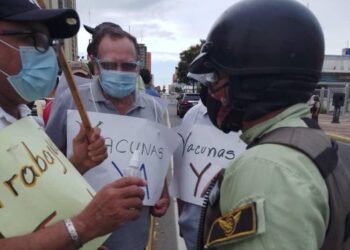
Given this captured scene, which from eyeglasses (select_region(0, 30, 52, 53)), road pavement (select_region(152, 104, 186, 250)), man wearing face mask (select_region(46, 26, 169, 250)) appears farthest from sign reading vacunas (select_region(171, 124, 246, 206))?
road pavement (select_region(152, 104, 186, 250))

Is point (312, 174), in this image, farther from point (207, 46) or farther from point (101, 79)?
point (101, 79)

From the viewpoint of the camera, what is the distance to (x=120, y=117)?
2.37m

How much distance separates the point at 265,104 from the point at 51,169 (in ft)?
2.76

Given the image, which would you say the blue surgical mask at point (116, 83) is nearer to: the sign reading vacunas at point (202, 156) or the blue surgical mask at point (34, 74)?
the sign reading vacunas at point (202, 156)

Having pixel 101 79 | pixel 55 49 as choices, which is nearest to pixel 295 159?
pixel 55 49

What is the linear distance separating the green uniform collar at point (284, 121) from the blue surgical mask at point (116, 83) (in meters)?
1.34

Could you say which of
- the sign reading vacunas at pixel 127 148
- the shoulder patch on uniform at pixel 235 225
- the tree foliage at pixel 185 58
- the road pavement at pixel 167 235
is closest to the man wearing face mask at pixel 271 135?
the shoulder patch on uniform at pixel 235 225

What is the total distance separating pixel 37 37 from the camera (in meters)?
1.68

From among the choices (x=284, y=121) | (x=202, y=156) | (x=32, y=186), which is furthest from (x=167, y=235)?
(x=284, y=121)

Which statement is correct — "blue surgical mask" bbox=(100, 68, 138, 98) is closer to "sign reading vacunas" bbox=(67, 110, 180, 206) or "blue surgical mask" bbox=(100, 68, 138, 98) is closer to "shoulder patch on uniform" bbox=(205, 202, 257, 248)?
"sign reading vacunas" bbox=(67, 110, 180, 206)

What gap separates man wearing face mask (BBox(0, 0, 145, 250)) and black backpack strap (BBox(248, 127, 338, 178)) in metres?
0.57

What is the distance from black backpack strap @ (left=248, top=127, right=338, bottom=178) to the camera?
1118 mm

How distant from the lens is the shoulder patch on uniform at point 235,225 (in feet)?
3.37

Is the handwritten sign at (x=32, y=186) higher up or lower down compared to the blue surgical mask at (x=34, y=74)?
lower down
